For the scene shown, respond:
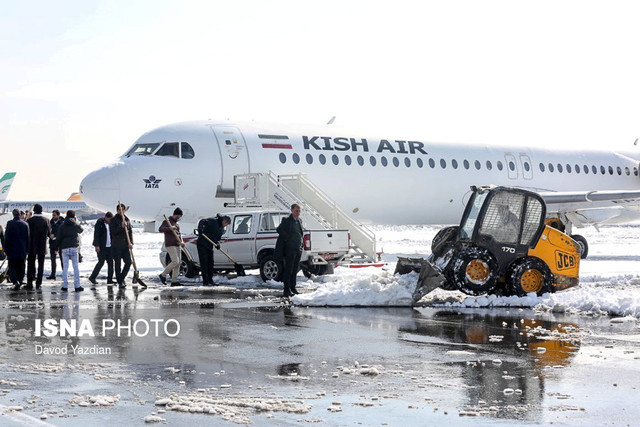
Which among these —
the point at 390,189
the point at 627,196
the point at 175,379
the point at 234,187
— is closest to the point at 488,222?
the point at 175,379

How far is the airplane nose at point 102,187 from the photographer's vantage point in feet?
79.9

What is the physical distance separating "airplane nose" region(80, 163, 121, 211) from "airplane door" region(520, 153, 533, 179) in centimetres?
1526

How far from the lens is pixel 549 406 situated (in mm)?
6871

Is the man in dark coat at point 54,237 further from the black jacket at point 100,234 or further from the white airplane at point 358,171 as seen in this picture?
the black jacket at point 100,234

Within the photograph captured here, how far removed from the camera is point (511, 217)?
15656 millimetres

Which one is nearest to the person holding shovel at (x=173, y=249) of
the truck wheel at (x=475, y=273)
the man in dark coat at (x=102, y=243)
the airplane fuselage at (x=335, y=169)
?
the man in dark coat at (x=102, y=243)

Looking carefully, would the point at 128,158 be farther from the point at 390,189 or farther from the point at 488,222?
the point at 488,222

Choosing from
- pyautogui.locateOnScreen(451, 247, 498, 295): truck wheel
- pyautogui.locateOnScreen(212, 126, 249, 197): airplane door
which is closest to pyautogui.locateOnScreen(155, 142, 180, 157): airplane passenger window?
pyautogui.locateOnScreen(212, 126, 249, 197): airplane door

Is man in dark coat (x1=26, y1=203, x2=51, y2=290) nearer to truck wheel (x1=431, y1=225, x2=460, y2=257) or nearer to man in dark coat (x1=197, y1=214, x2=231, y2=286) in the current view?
man in dark coat (x1=197, y1=214, x2=231, y2=286)

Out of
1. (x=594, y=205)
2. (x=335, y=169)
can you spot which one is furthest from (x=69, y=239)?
(x=594, y=205)

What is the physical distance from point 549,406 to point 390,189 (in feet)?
73.0

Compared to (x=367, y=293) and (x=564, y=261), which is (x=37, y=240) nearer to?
(x=367, y=293)

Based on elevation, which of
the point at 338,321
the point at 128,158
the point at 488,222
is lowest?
the point at 338,321

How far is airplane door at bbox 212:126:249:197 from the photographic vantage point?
25.7 m
